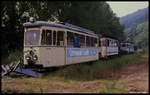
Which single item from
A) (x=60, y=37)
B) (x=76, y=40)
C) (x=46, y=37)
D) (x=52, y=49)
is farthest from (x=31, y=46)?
(x=76, y=40)

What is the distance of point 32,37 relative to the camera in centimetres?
1051

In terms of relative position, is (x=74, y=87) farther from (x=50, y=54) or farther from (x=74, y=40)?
(x=74, y=40)

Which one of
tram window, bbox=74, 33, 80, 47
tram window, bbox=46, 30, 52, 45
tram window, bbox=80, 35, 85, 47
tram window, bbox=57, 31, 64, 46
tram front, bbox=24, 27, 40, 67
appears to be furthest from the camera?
tram window, bbox=80, 35, 85, 47

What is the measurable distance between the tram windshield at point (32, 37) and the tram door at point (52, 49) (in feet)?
0.87

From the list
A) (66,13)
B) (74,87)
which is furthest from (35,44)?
(66,13)

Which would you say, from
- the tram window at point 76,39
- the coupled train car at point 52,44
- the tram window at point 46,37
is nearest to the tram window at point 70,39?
the coupled train car at point 52,44

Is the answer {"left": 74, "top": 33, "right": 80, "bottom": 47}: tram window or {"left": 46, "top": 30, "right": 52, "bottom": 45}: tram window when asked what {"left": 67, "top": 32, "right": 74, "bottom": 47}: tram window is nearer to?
{"left": 74, "top": 33, "right": 80, "bottom": 47}: tram window

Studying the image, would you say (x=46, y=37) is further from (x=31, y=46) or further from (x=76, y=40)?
(x=76, y=40)

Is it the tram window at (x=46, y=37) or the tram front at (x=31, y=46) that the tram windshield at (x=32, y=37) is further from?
the tram window at (x=46, y=37)

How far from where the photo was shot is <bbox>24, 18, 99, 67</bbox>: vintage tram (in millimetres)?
9883

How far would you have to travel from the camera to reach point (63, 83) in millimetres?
10773

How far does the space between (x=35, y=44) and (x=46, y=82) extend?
2257 mm

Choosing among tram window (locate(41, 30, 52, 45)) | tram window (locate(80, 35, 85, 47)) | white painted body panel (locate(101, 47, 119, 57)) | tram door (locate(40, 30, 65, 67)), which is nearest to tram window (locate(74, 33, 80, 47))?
tram window (locate(80, 35, 85, 47))

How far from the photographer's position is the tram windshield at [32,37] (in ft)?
33.9
